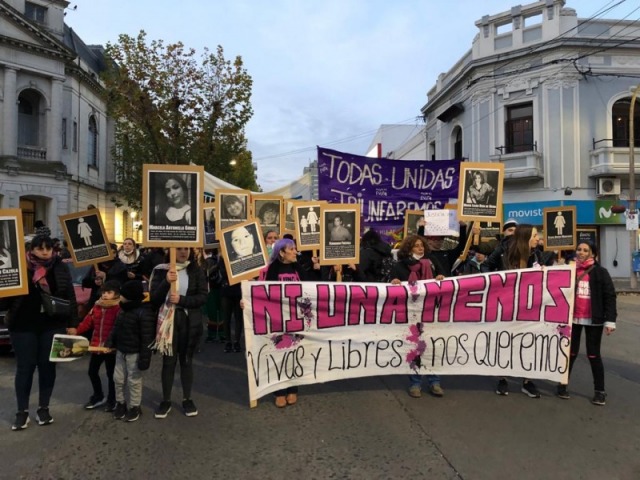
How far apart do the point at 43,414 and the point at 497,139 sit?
2017 cm

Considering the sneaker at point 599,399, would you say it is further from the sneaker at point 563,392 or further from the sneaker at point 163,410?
the sneaker at point 163,410

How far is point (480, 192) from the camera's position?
20.6 feet

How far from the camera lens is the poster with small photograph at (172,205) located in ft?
14.4

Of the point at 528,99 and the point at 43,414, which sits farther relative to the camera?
the point at 528,99

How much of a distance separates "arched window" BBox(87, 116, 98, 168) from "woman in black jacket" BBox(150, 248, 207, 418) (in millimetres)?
28745

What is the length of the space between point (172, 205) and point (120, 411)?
2015 millimetres

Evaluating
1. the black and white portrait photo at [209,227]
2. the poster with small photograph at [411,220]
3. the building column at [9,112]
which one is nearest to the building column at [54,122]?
the building column at [9,112]

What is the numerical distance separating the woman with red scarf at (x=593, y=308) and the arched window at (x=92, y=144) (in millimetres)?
30434

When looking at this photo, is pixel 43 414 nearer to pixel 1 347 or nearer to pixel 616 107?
pixel 1 347

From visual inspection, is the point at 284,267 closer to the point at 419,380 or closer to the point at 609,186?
the point at 419,380

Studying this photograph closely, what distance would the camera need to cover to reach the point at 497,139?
2069 cm

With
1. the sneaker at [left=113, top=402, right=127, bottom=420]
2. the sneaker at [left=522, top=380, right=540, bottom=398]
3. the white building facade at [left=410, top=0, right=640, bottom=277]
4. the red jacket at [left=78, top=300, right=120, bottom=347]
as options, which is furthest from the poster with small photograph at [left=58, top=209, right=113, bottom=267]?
Answer: the white building facade at [left=410, top=0, right=640, bottom=277]

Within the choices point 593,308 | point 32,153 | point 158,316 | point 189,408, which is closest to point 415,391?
point 593,308

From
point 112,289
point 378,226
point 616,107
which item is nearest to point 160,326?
point 112,289
